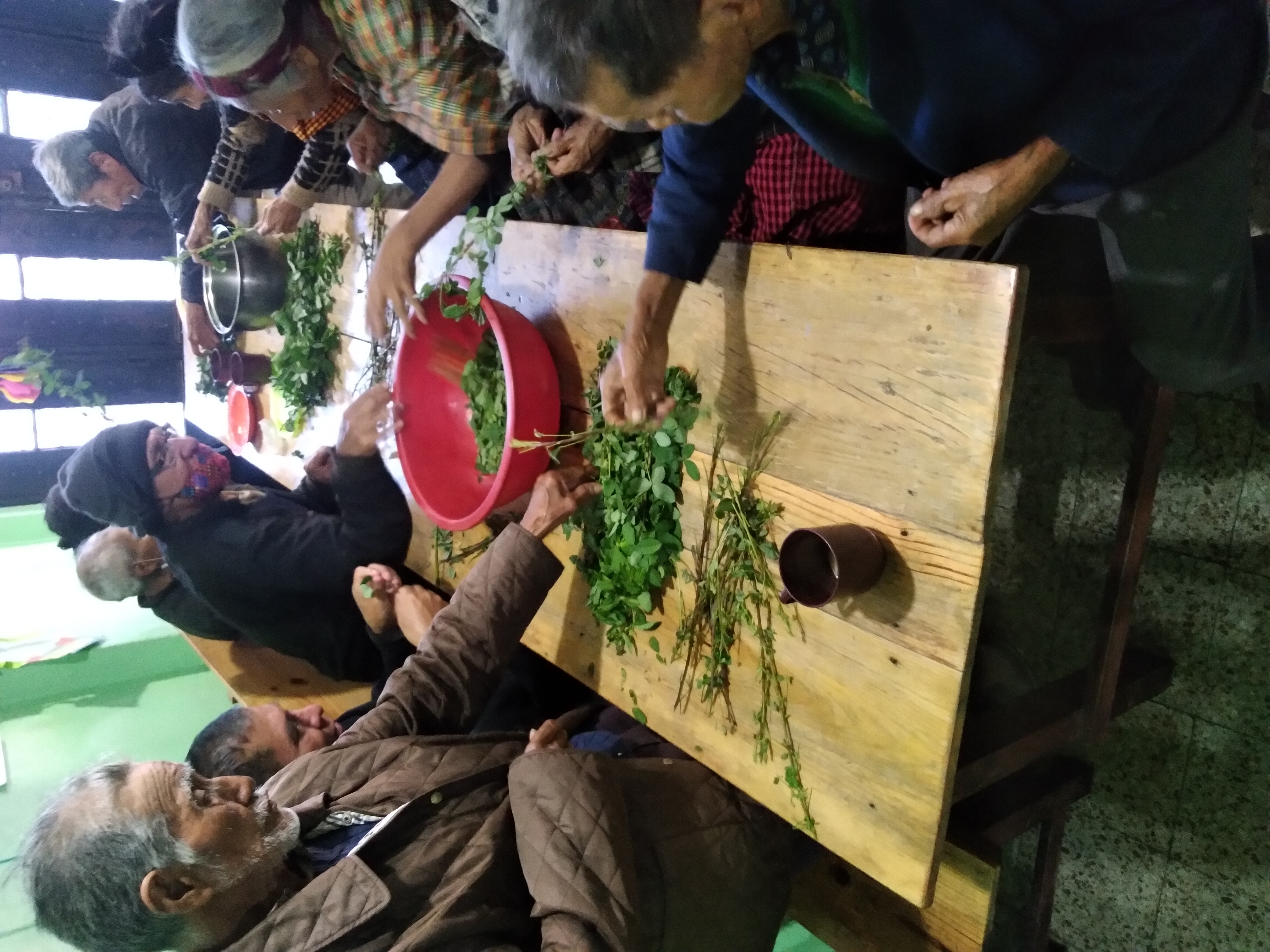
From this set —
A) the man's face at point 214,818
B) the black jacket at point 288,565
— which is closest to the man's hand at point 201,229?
the black jacket at point 288,565

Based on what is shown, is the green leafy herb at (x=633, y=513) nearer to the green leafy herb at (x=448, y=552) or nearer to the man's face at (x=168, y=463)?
the green leafy herb at (x=448, y=552)

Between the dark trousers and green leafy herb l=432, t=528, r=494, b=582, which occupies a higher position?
the dark trousers

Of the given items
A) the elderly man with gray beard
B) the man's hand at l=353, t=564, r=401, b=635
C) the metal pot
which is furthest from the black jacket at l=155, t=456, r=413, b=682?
the elderly man with gray beard

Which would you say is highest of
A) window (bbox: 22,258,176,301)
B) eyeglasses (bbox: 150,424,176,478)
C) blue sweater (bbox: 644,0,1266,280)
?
blue sweater (bbox: 644,0,1266,280)

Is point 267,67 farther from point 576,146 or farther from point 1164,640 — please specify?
point 1164,640

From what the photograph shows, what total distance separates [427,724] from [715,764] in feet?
2.20

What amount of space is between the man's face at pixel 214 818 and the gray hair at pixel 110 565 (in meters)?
1.49

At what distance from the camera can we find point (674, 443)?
1345 mm

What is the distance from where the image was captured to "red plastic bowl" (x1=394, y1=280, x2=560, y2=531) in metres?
1.51

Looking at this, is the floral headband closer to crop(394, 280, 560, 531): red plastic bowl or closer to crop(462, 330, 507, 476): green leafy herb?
crop(394, 280, 560, 531): red plastic bowl

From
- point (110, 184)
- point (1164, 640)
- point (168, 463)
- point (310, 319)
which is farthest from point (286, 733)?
point (110, 184)

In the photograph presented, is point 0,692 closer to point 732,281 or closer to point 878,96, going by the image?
point 732,281

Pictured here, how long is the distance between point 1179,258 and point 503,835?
131cm

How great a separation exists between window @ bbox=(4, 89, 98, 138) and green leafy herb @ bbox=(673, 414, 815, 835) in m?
4.11
